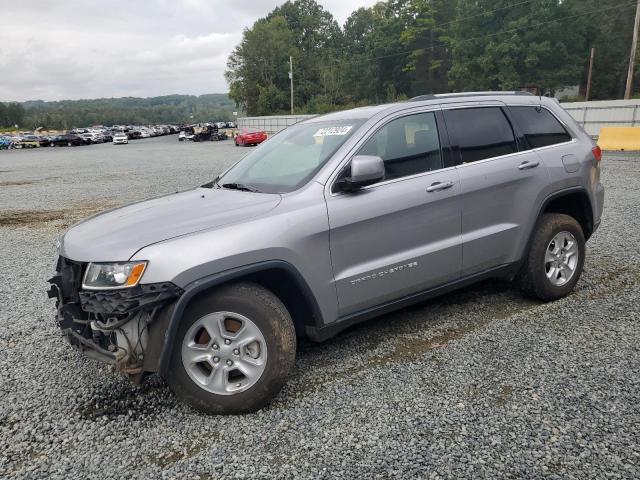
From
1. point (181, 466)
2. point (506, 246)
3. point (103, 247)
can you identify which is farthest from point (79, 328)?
point (506, 246)

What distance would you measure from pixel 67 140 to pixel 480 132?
191 ft

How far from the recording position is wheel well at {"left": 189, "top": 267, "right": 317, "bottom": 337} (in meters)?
3.08

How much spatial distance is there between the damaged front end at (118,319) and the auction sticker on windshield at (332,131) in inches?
66.5

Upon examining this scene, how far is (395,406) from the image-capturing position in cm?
303

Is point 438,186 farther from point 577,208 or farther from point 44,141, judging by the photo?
point 44,141

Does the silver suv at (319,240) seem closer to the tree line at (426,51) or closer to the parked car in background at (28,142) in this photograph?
the tree line at (426,51)

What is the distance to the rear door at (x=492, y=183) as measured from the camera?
3932mm

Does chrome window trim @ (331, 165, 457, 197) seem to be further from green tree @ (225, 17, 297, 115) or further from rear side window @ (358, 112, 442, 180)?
green tree @ (225, 17, 297, 115)

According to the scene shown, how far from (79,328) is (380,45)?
77.8m

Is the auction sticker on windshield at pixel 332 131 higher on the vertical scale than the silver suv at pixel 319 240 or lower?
higher

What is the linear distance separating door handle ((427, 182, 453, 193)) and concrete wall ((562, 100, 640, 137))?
21.3m

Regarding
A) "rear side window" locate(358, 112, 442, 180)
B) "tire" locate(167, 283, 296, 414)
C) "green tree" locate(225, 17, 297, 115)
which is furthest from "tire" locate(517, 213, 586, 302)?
"green tree" locate(225, 17, 297, 115)

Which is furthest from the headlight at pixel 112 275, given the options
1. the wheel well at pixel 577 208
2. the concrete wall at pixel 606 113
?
the concrete wall at pixel 606 113

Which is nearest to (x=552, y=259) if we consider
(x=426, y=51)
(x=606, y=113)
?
(x=606, y=113)
